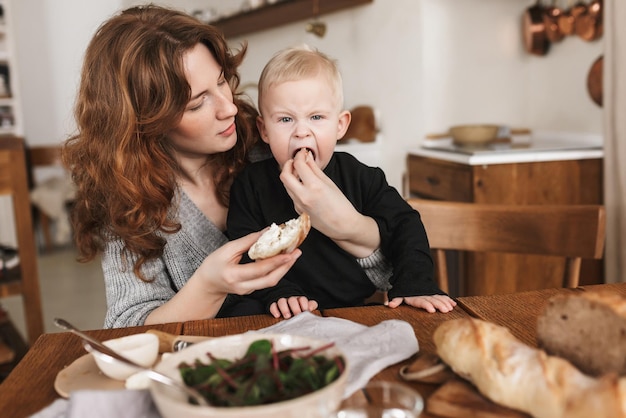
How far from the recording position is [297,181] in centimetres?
133

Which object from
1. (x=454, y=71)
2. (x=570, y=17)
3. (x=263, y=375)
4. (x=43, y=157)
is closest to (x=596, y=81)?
(x=570, y=17)

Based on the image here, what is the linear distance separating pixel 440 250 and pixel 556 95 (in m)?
2.02

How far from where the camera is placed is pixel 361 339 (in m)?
0.94

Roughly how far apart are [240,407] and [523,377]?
12.6 inches

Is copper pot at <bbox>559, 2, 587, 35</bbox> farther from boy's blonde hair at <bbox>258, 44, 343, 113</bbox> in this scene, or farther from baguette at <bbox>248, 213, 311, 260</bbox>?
baguette at <bbox>248, 213, 311, 260</bbox>

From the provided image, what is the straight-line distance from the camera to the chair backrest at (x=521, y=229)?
1.54 meters

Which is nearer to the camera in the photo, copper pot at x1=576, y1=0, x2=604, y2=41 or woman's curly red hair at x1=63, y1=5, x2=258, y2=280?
woman's curly red hair at x1=63, y1=5, x2=258, y2=280

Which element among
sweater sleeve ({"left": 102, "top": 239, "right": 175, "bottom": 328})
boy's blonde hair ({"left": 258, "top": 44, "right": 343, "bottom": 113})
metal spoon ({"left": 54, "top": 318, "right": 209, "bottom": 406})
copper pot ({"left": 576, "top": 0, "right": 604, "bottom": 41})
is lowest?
A: sweater sleeve ({"left": 102, "top": 239, "right": 175, "bottom": 328})

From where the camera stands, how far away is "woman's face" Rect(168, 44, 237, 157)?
1440 mm

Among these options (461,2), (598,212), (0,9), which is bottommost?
(598,212)

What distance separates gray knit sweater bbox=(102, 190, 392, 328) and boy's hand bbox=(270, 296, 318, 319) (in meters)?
0.35

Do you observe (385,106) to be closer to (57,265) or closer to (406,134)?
(406,134)

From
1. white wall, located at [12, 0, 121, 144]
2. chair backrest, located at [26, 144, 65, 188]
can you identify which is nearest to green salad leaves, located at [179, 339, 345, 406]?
chair backrest, located at [26, 144, 65, 188]

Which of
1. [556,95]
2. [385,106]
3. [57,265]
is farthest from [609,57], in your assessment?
[57,265]
